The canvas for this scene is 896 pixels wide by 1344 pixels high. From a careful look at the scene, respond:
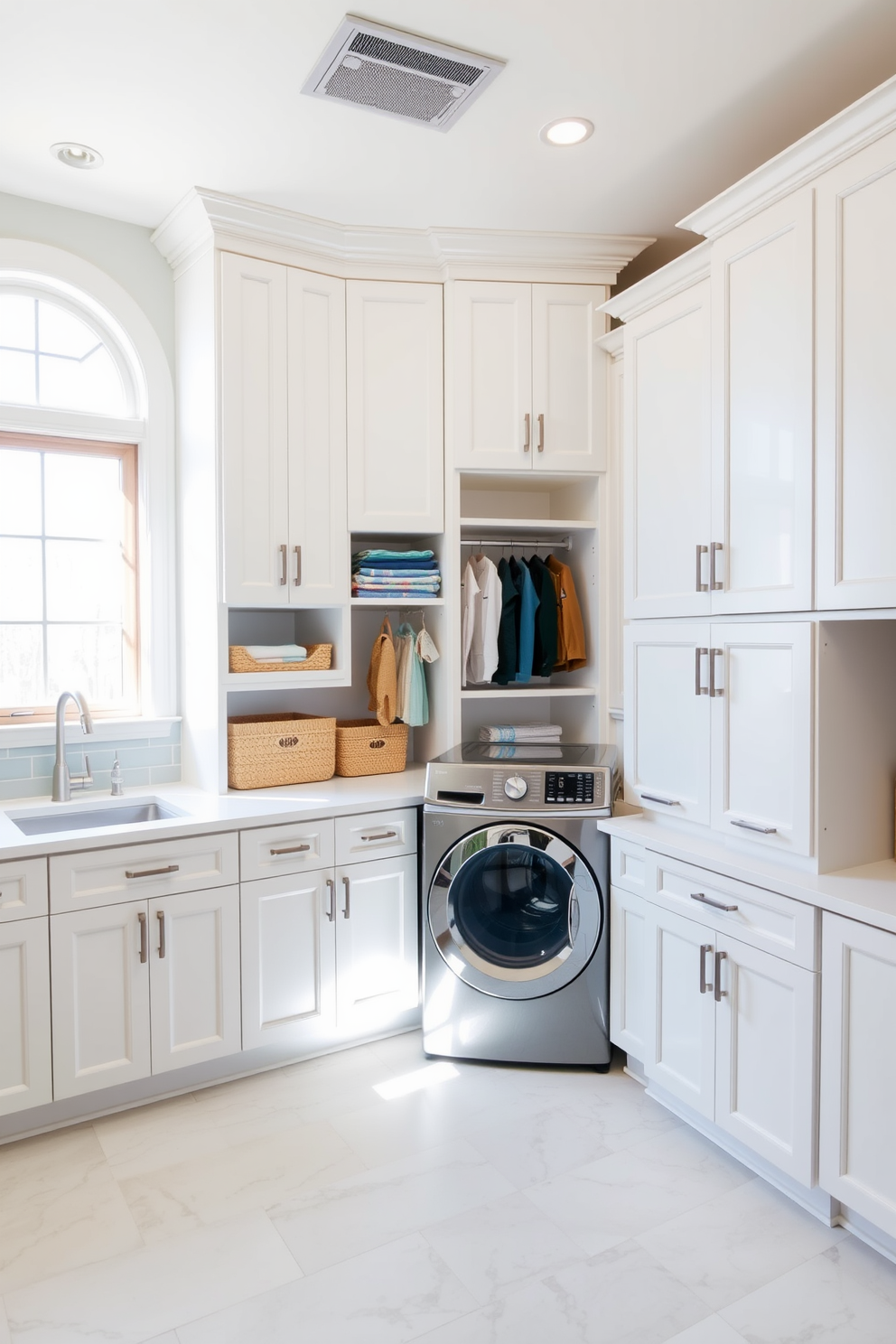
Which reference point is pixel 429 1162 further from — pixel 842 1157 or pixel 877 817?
pixel 877 817

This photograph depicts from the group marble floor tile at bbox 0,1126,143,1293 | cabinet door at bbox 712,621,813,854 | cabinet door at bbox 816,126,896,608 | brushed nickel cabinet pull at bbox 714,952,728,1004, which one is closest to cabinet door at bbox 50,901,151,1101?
marble floor tile at bbox 0,1126,143,1293

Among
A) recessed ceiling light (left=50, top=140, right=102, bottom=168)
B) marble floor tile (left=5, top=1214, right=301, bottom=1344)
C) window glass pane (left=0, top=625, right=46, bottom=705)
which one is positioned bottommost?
marble floor tile (left=5, top=1214, right=301, bottom=1344)

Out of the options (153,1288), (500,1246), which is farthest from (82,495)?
(500,1246)

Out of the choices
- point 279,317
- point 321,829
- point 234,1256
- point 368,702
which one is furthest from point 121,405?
point 234,1256

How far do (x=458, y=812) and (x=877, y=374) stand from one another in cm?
161

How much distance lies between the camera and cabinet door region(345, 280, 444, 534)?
3.05 meters

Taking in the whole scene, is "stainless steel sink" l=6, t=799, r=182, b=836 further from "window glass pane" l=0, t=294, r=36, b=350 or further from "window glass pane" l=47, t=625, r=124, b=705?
"window glass pane" l=0, t=294, r=36, b=350

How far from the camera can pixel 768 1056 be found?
205cm

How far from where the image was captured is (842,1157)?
73.4 inches

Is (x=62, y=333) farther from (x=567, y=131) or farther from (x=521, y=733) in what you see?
(x=521, y=733)

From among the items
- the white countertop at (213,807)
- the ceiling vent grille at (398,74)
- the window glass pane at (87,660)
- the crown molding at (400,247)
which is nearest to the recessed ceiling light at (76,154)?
the crown molding at (400,247)

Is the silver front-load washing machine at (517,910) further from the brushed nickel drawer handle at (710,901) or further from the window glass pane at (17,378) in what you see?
the window glass pane at (17,378)

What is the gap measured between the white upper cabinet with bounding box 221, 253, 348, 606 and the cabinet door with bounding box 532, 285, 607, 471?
27.4 inches

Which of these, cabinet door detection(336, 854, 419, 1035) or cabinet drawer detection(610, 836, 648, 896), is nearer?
cabinet drawer detection(610, 836, 648, 896)
